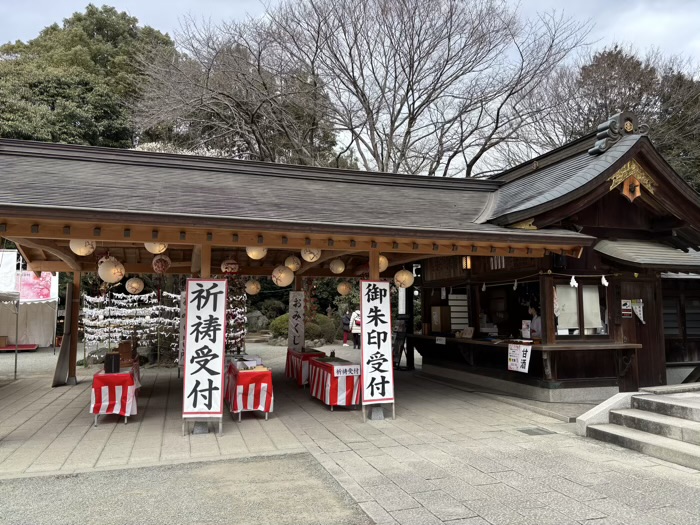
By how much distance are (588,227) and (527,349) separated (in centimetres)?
293

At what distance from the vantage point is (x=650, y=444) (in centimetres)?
625

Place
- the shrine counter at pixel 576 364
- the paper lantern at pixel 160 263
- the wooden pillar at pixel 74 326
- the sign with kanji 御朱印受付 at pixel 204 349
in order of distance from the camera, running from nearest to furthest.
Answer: the sign with kanji 御朱印受付 at pixel 204 349, the shrine counter at pixel 576 364, the paper lantern at pixel 160 263, the wooden pillar at pixel 74 326

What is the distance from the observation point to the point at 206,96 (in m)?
19.5

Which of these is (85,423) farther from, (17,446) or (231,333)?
(231,333)

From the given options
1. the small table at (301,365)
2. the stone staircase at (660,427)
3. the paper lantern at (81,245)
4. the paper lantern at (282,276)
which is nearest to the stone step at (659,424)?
the stone staircase at (660,427)

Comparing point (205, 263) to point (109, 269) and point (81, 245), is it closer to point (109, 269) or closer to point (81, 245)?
point (81, 245)

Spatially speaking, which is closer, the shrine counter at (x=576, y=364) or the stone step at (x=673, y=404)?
the stone step at (x=673, y=404)

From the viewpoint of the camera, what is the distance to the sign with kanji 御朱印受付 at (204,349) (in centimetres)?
719

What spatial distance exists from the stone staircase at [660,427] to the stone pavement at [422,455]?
169mm

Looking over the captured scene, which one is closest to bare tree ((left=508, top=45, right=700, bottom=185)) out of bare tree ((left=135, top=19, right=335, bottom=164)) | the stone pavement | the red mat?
bare tree ((left=135, top=19, right=335, bottom=164))

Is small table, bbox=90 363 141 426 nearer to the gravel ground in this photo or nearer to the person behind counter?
the gravel ground

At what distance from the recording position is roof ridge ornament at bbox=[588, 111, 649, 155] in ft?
33.2

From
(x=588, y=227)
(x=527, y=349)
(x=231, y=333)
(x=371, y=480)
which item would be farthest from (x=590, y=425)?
(x=231, y=333)

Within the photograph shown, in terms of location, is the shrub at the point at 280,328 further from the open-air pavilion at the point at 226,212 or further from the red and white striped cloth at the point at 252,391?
the red and white striped cloth at the point at 252,391
